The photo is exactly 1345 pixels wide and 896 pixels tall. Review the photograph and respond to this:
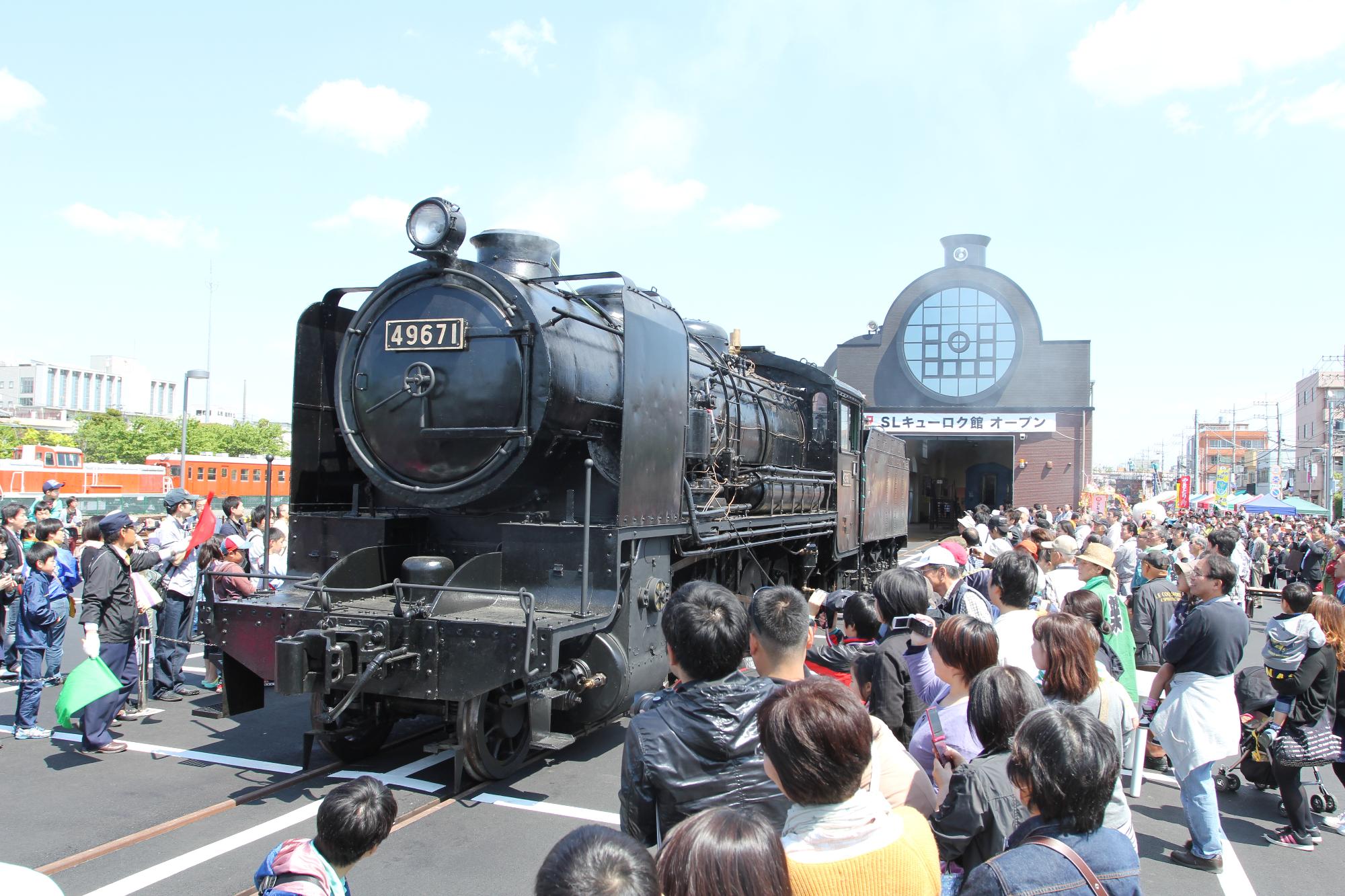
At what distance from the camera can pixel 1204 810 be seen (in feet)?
15.2

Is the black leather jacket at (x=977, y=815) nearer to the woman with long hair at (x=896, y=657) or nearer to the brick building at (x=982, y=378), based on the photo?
the woman with long hair at (x=896, y=657)

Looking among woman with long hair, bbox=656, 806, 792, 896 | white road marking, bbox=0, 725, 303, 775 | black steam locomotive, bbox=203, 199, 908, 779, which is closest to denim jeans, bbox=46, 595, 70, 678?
white road marking, bbox=0, 725, 303, 775

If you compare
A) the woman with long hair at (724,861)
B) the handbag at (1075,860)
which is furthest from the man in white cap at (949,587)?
the woman with long hair at (724,861)

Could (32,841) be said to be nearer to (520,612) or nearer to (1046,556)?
(520,612)

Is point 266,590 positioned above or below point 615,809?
above

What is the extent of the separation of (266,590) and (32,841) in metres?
2.03

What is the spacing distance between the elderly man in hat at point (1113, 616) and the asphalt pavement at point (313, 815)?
0.87 metres

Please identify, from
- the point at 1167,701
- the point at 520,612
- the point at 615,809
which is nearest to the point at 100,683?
the point at 520,612

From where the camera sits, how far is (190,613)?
8.54 m

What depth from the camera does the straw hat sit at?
5949mm

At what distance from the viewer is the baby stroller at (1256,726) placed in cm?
537

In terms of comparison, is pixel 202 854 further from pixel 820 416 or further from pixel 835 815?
pixel 820 416

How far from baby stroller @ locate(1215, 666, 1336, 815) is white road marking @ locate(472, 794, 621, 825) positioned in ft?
12.2

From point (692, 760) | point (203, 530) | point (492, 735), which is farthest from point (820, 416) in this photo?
point (692, 760)
